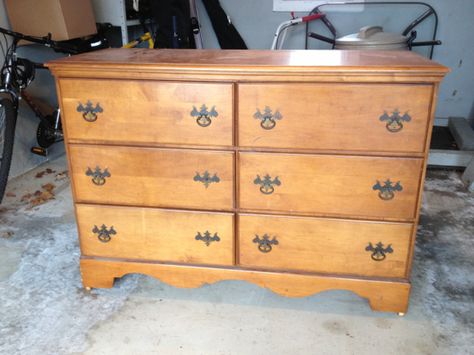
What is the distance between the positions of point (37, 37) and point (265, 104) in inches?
80.0

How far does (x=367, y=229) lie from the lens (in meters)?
1.58

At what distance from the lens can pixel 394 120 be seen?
4.65 feet

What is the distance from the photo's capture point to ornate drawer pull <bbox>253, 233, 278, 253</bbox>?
1652 mm

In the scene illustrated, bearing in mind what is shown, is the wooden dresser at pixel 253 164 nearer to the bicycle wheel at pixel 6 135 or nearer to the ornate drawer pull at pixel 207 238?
the ornate drawer pull at pixel 207 238

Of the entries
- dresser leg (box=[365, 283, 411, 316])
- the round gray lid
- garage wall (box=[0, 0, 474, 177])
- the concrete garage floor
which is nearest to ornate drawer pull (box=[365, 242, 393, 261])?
dresser leg (box=[365, 283, 411, 316])

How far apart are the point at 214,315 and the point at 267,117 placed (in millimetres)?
826

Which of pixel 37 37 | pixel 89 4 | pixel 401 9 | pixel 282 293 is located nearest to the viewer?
pixel 282 293

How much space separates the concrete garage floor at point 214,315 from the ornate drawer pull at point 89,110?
0.77 meters

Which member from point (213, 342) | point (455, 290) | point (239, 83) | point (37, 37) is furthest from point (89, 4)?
point (455, 290)

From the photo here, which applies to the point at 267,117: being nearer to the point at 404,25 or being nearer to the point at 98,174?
the point at 98,174

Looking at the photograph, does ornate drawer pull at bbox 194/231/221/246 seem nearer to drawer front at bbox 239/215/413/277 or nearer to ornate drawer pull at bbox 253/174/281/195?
drawer front at bbox 239/215/413/277

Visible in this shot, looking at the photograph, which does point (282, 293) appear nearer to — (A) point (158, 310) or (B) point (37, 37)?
(A) point (158, 310)

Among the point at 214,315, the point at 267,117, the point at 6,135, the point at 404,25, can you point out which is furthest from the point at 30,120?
the point at 404,25

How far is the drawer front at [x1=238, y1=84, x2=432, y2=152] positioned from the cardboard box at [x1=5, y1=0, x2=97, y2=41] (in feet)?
6.18
